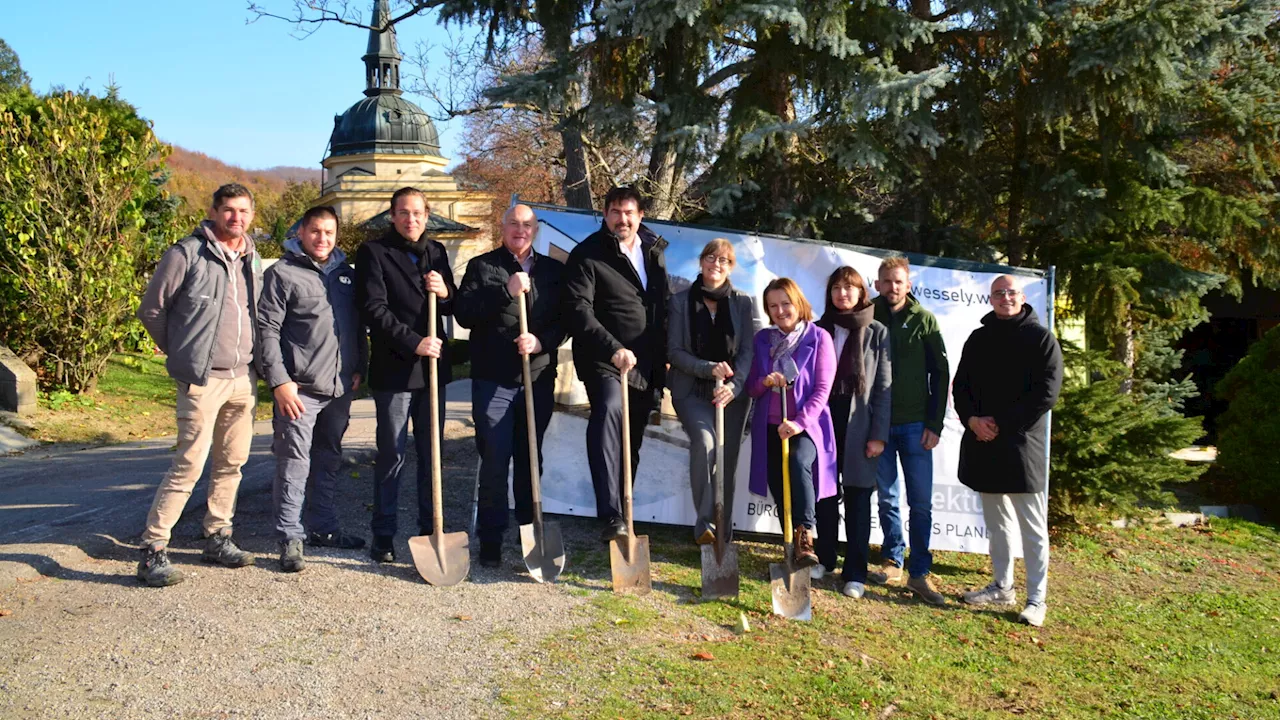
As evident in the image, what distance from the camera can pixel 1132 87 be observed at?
6.83 meters

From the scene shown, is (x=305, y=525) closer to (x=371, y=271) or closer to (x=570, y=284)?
(x=371, y=271)

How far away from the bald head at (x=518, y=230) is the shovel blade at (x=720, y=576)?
6.42ft

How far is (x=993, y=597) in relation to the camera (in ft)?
19.2

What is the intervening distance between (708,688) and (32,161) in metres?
11.3

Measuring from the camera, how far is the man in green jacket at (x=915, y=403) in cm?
586

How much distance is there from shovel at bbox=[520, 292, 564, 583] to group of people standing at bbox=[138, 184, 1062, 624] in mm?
128

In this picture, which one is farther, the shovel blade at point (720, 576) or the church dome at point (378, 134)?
the church dome at point (378, 134)

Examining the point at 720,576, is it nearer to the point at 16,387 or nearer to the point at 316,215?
the point at 316,215

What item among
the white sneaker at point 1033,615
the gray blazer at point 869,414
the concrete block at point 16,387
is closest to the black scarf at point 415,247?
the gray blazer at point 869,414

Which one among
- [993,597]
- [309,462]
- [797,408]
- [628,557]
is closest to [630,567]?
[628,557]

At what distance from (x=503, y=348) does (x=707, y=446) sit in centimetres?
126

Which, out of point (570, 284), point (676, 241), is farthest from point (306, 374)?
point (676, 241)

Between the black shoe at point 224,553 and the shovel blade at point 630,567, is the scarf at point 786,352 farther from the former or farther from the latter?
the black shoe at point 224,553

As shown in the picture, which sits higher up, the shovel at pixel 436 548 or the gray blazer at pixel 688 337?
the gray blazer at pixel 688 337
